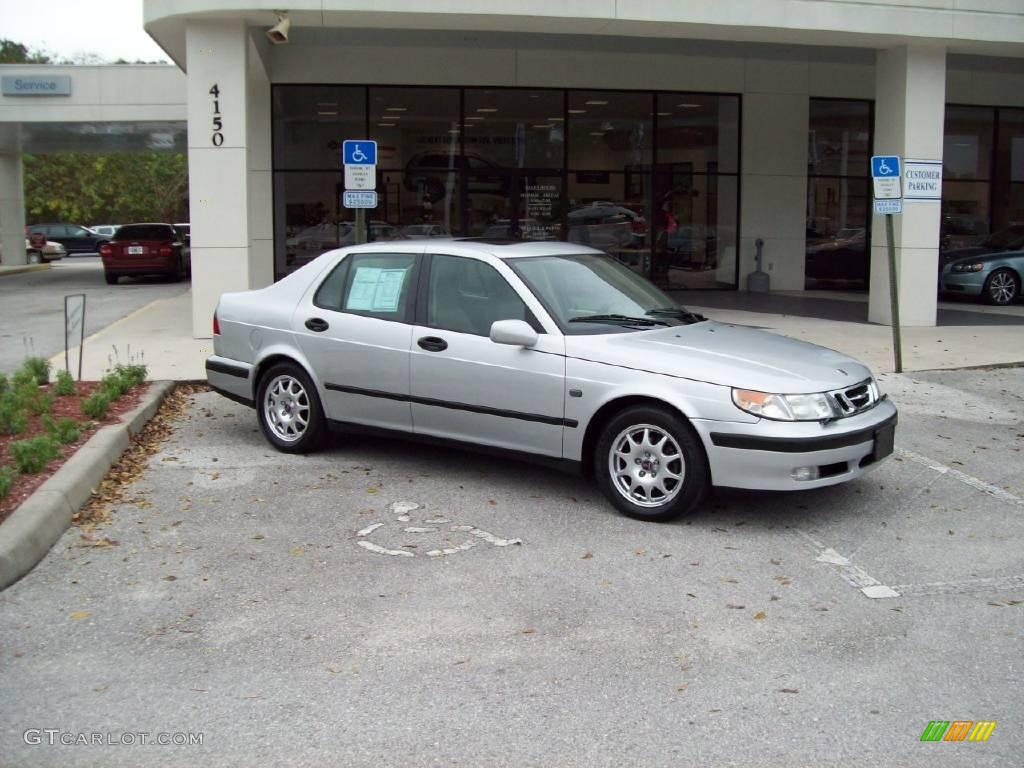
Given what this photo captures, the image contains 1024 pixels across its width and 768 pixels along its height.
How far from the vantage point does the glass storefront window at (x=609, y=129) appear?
21.2m

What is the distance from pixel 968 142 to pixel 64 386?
65.8ft

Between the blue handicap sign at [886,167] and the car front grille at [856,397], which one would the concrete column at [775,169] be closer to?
the blue handicap sign at [886,167]

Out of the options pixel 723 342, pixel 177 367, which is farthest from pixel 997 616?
pixel 177 367

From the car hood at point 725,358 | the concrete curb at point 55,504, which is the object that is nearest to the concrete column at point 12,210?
the concrete curb at point 55,504

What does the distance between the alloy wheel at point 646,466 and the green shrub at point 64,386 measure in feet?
18.2

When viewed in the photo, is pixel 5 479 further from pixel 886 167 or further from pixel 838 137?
pixel 838 137

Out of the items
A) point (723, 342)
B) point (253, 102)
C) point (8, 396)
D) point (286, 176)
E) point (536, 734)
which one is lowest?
point (536, 734)

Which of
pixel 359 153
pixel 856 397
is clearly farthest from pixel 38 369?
pixel 856 397

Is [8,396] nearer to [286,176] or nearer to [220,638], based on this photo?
[220,638]

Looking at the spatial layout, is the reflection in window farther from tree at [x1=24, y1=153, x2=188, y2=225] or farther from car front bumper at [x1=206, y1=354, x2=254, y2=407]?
tree at [x1=24, y1=153, x2=188, y2=225]

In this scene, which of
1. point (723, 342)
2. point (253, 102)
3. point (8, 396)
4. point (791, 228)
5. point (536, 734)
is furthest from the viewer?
point (791, 228)

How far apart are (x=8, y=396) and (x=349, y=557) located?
4.23 m

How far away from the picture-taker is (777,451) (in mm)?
6094

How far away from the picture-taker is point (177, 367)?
12055mm
